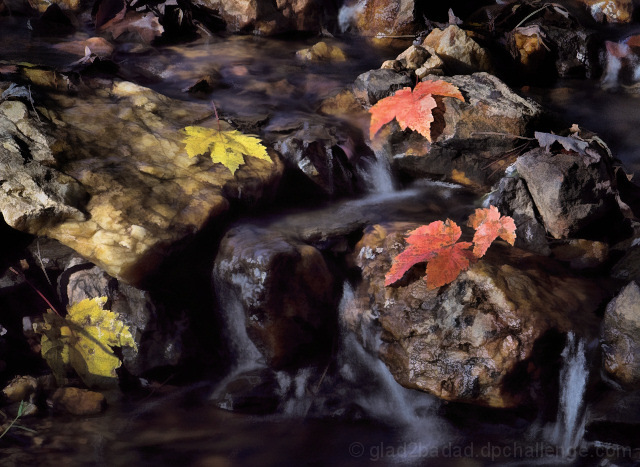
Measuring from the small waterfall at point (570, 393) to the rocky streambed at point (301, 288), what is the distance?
1 centimetres

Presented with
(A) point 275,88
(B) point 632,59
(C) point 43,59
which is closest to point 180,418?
(A) point 275,88

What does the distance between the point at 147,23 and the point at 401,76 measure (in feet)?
11.7

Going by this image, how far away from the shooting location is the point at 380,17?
7.06 meters

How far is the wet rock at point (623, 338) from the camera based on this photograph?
2711mm

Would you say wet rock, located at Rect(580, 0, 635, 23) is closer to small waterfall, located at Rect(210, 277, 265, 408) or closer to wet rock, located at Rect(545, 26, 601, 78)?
wet rock, located at Rect(545, 26, 601, 78)

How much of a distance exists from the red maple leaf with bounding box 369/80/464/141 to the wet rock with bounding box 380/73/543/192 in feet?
0.26

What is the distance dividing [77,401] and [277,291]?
134 cm

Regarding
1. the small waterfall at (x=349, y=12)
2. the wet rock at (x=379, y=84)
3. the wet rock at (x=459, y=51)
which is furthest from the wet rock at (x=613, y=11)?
the wet rock at (x=379, y=84)

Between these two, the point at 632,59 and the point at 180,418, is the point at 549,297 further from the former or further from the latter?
the point at 632,59

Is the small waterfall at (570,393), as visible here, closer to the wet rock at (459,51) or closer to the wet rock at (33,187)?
the wet rock at (33,187)

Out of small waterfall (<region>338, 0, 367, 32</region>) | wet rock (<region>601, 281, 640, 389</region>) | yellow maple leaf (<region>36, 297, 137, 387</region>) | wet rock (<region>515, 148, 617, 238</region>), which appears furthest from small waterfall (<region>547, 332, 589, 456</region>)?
small waterfall (<region>338, 0, 367, 32</region>)

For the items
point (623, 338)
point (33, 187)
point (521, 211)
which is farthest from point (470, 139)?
point (33, 187)

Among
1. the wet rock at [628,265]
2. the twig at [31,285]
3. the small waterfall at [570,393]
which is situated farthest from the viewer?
the twig at [31,285]

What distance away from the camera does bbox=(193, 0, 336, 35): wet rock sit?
698 cm
